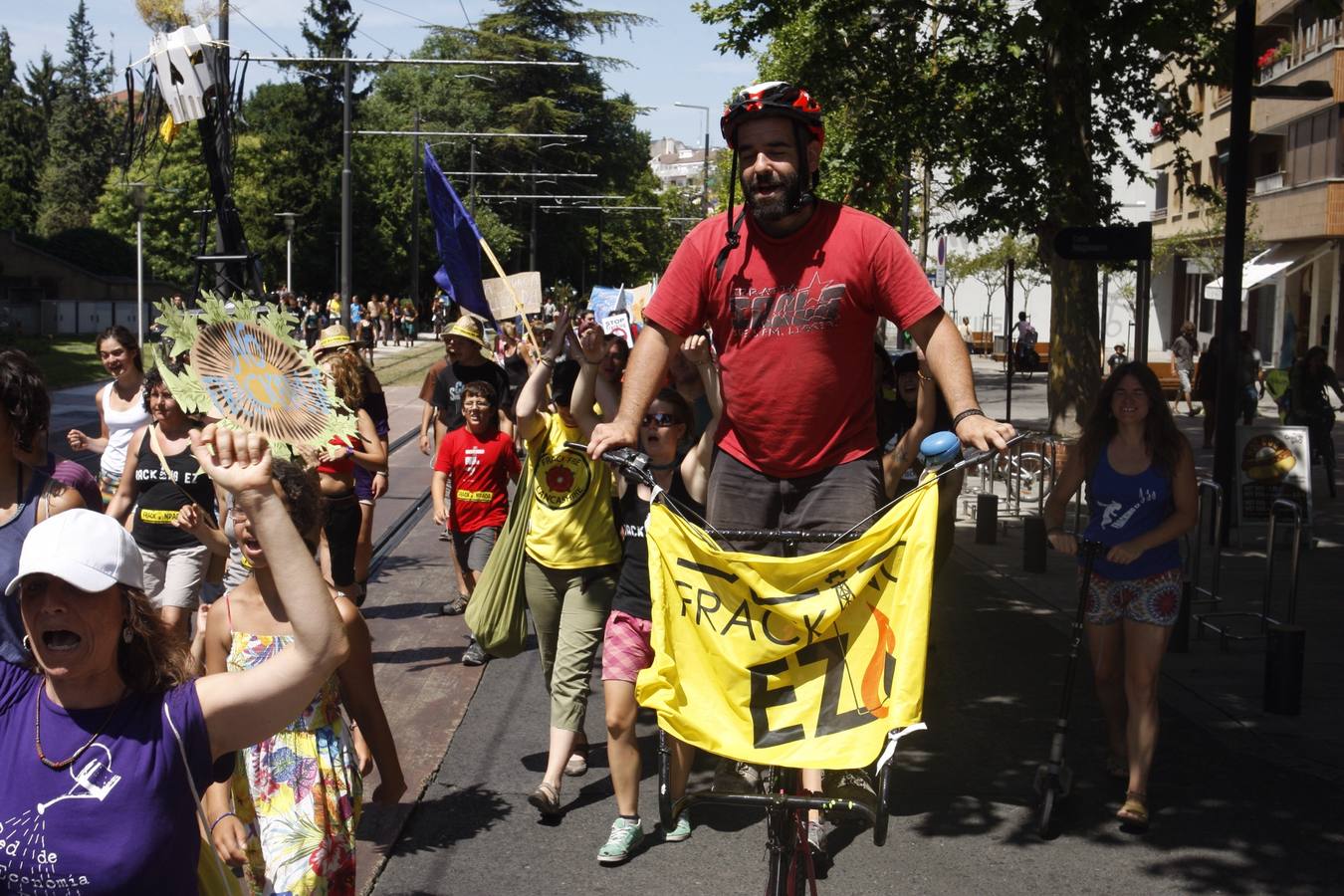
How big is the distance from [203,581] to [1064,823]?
4.09 m

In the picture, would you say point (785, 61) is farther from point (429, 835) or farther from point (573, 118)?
point (573, 118)

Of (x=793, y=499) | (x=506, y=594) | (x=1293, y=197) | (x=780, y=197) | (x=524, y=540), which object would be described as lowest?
(x=506, y=594)

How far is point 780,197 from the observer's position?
4.15 metres

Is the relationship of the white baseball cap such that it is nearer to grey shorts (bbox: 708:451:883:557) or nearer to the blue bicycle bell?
the blue bicycle bell

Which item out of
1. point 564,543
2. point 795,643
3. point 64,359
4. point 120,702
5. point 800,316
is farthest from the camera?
point 64,359

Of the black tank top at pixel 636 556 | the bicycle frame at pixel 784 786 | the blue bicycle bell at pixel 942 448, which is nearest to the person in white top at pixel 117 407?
the black tank top at pixel 636 556

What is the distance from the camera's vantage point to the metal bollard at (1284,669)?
8.05 meters

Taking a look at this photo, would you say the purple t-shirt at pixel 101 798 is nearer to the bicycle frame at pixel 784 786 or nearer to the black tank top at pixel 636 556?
the bicycle frame at pixel 784 786

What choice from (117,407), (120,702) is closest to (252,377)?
(120,702)

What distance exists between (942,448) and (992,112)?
1489cm

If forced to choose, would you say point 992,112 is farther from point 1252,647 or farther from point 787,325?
point 787,325

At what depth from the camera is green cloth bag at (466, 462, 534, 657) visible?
6930 mm

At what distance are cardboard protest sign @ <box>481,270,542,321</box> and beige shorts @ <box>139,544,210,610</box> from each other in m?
4.63

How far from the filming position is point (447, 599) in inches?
444
